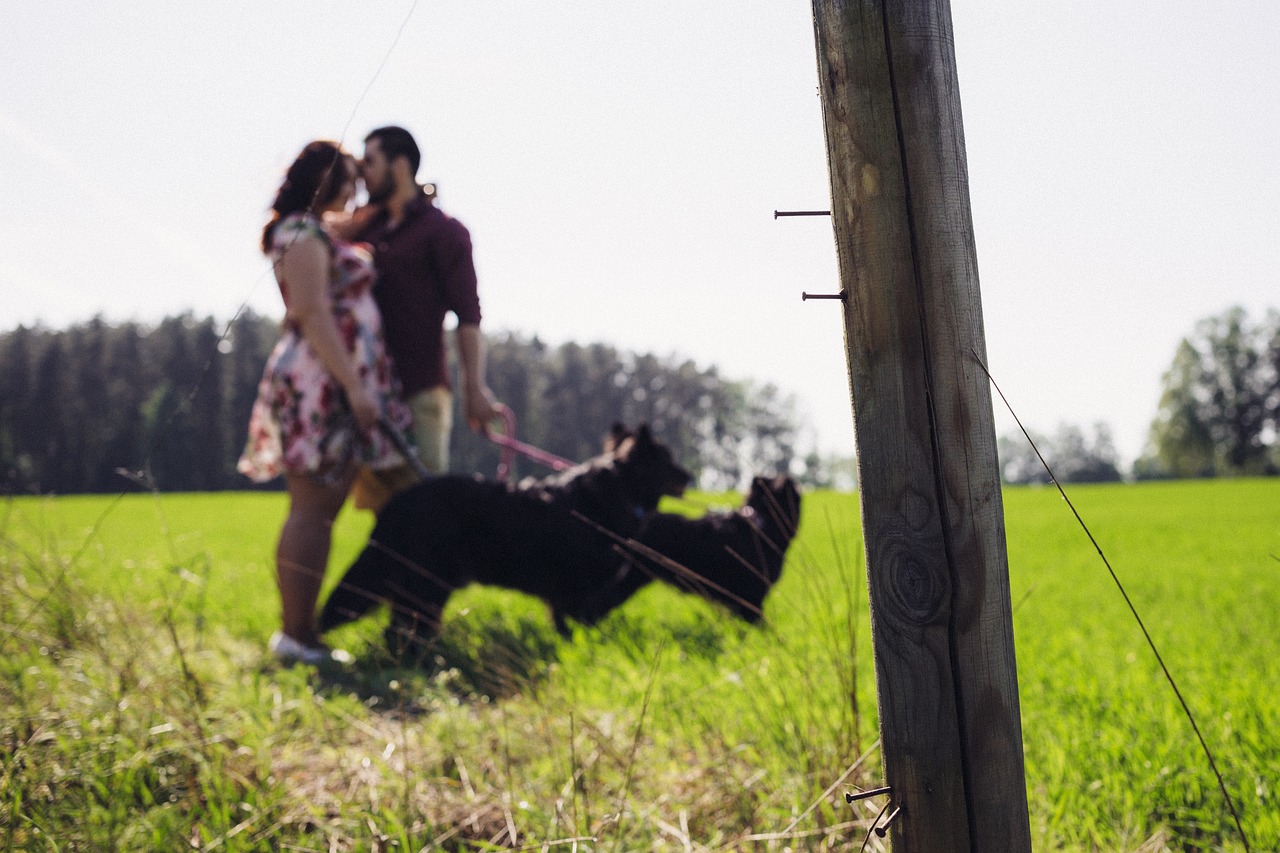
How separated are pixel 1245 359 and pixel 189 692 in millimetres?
72490

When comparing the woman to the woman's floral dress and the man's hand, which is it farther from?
the man's hand

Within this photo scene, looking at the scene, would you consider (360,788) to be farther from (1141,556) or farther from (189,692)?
(1141,556)

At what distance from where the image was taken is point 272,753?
104 inches

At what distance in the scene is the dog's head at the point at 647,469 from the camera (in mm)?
4891

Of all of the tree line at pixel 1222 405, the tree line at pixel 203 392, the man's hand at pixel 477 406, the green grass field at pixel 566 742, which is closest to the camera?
the green grass field at pixel 566 742

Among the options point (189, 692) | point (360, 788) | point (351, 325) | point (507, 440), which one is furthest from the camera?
point (507, 440)

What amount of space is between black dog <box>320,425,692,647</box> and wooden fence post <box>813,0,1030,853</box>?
2.67 metres

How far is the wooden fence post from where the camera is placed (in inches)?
48.4

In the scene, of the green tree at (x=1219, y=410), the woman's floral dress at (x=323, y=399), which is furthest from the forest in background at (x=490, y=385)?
the woman's floral dress at (x=323, y=399)

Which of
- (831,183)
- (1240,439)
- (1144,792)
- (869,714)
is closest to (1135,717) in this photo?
(1144,792)

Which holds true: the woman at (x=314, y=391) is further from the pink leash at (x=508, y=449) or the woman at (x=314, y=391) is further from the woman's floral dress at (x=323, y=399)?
the pink leash at (x=508, y=449)

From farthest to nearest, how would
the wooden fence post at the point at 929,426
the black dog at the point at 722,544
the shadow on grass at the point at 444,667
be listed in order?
1. the black dog at the point at 722,544
2. the shadow on grass at the point at 444,667
3. the wooden fence post at the point at 929,426

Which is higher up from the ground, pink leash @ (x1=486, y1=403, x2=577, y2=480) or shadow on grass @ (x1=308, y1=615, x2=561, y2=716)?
pink leash @ (x1=486, y1=403, x2=577, y2=480)

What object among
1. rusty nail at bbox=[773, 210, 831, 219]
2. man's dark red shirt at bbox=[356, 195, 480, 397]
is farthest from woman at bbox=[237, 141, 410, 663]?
rusty nail at bbox=[773, 210, 831, 219]
